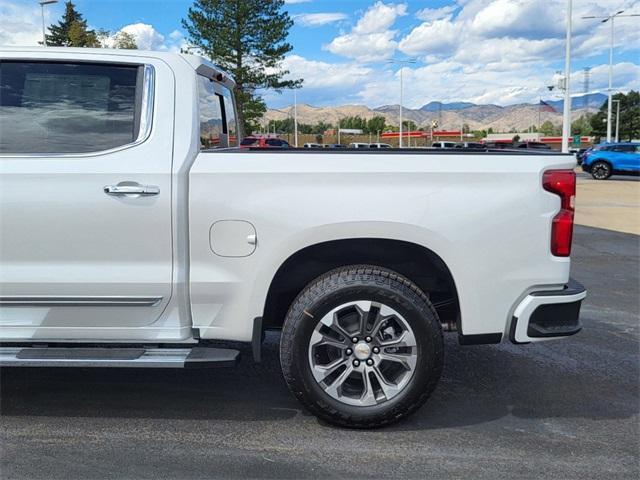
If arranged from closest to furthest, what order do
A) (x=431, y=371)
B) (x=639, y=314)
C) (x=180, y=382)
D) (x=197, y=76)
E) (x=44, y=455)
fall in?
(x=44, y=455) → (x=431, y=371) → (x=197, y=76) → (x=180, y=382) → (x=639, y=314)

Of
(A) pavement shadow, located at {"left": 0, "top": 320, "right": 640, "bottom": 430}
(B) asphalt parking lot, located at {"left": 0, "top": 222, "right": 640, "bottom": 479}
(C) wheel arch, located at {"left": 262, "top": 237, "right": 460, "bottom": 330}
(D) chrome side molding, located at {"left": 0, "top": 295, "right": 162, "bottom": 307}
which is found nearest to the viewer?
(B) asphalt parking lot, located at {"left": 0, "top": 222, "right": 640, "bottom": 479}

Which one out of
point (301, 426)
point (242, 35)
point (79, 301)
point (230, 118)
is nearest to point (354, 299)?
point (301, 426)

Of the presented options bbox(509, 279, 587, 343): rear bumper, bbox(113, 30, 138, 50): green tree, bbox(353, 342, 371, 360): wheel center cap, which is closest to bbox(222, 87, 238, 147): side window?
bbox(353, 342, 371, 360): wheel center cap

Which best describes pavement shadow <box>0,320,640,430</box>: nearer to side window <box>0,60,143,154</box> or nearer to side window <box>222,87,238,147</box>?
side window <box>0,60,143,154</box>

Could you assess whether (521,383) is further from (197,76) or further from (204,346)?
(197,76)

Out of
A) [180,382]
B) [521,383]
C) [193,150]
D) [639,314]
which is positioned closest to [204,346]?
[180,382]

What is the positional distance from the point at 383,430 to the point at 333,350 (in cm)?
53

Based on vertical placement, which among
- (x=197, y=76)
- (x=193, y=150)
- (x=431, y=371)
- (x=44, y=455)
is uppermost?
(x=197, y=76)

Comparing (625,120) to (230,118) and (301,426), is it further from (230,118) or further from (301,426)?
(301,426)

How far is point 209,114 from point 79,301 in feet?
4.65

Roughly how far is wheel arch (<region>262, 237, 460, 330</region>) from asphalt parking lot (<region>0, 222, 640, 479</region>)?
1.91ft

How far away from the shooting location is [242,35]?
125ft

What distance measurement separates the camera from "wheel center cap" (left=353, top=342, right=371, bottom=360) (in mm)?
3387

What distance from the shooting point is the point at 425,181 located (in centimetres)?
331
